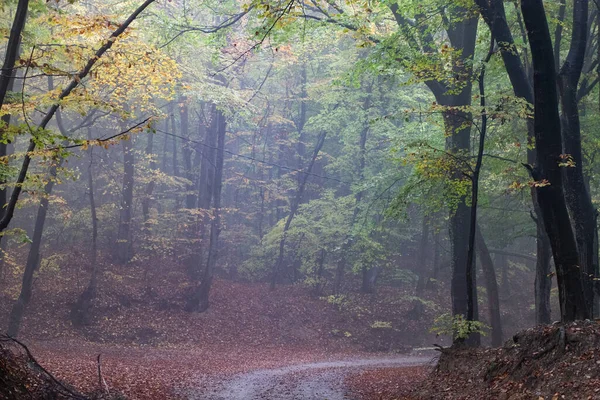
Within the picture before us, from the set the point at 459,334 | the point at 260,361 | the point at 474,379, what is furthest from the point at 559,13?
the point at 260,361

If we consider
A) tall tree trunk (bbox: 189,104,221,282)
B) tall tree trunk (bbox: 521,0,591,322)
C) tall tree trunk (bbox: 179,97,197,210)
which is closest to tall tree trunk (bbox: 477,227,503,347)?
tall tree trunk (bbox: 521,0,591,322)

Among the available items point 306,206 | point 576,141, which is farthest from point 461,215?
point 306,206

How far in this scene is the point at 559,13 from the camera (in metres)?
13.3

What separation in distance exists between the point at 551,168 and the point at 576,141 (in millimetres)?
2437

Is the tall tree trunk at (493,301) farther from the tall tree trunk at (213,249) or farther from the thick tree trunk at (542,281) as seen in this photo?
the tall tree trunk at (213,249)

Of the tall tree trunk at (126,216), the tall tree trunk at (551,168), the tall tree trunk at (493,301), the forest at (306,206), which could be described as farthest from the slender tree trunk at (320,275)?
the tall tree trunk at (551,168)

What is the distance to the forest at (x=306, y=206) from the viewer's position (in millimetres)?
8539

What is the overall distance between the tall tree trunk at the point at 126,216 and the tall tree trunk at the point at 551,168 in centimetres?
2121

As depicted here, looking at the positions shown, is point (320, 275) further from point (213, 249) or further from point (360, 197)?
point (213, 249)

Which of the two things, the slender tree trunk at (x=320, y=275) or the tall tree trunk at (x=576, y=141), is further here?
the slender tree trunk at (x=320, y=275)

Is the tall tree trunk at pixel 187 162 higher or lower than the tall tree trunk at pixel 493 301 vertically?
higher

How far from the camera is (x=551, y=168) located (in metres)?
8.28

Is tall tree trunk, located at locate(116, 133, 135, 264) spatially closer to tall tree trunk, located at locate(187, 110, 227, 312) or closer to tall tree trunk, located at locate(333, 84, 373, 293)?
tall tree trunk, located at locate(187, 110, 227, 312)

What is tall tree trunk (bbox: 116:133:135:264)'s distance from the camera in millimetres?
25828
